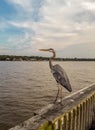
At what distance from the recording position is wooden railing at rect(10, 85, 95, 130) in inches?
193

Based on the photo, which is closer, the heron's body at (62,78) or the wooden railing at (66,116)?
the wooden railing at (66,116)

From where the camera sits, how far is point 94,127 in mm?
8805

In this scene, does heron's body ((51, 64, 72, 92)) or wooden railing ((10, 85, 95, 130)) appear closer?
wooden railing ((10, 85, 95, 130))

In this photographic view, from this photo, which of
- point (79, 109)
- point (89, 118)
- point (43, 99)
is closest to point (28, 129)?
point (79, 109)

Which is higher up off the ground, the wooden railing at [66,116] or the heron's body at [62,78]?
the heron's body at [62,78]

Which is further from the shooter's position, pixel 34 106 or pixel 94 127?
pixel 34 106

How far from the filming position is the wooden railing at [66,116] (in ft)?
16.1

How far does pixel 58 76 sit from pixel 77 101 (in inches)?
39.1

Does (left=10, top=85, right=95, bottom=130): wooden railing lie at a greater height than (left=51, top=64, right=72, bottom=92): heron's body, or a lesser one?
lesser

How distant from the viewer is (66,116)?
6.14 metres

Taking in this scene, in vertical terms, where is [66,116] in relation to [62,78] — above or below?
below

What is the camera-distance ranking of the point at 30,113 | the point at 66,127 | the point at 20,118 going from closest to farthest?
the point at 66,127, the point at 20,118, the point at 30,113

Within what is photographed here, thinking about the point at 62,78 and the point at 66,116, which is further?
the point at 62,78

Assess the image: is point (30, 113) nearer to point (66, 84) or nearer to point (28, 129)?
point (66, 84)
